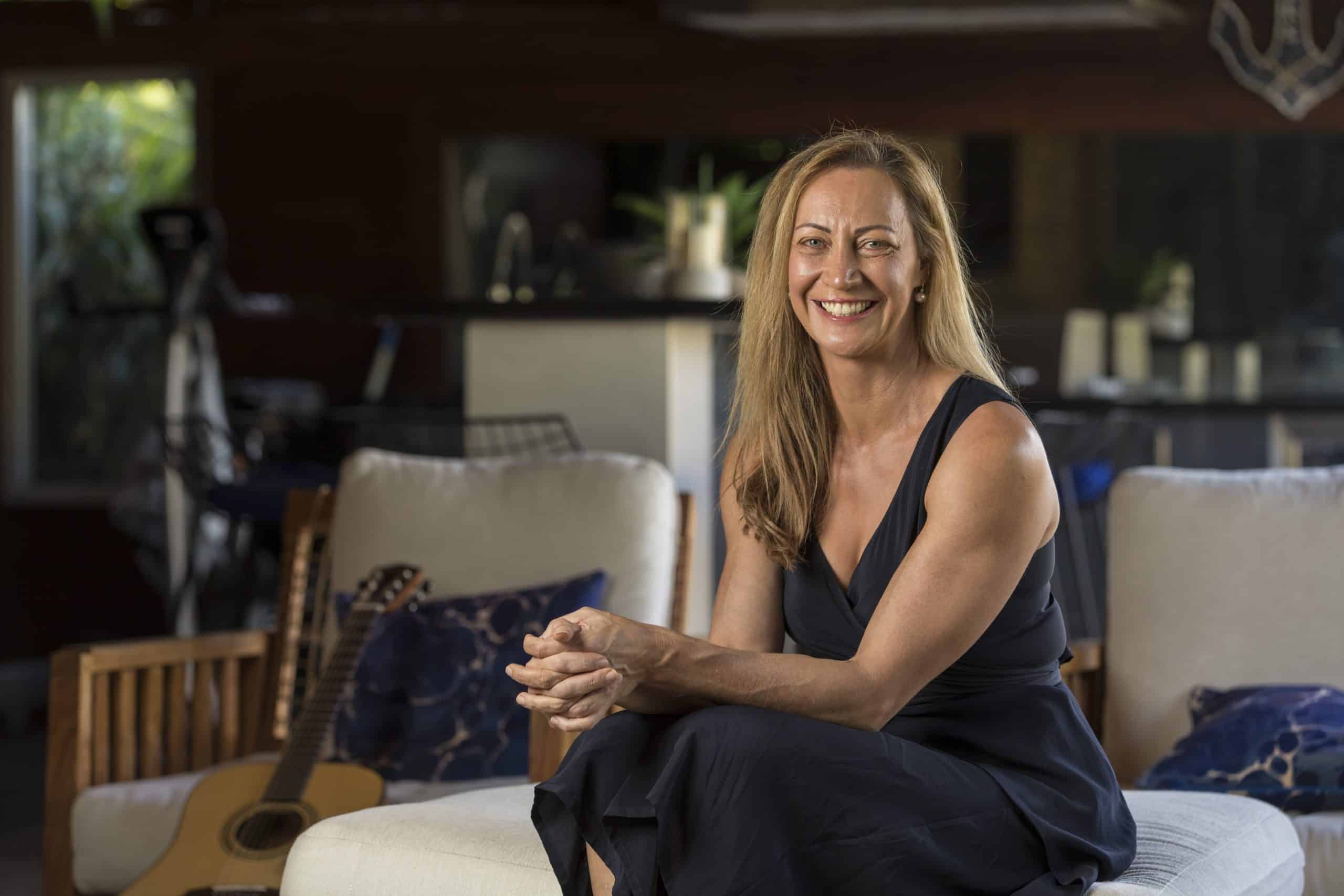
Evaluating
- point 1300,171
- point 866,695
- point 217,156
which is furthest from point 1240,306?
point 866,695

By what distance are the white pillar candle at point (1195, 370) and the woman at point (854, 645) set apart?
19.9 feet

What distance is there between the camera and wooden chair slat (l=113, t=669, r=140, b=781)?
10.2 ft

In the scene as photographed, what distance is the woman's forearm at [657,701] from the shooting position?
1.96 m

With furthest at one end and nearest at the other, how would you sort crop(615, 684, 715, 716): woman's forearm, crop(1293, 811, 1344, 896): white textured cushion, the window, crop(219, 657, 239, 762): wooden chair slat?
1. the window
2. crop(219, 657, 239, 762): wooden chair slat
3. crop(1293, 811, 1344, 896): white textured cushion
4. crop(615, 684, 715, 716): woman's forearm

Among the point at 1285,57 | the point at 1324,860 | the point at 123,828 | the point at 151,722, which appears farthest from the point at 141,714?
the point at 1285,57

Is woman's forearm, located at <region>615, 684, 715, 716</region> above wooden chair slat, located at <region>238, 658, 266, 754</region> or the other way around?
above

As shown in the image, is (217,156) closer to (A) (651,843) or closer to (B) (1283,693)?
(B) (1283,693)

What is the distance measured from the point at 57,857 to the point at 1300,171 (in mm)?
6737

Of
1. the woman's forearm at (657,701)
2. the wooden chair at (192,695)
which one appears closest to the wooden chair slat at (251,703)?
the wooden chair at (192,695)

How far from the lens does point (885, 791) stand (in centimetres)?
188

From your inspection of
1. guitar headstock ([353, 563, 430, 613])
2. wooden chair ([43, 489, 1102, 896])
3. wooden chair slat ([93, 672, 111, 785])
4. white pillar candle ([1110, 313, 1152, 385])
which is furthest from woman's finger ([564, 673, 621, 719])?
white pillar candle ([1110, 313, 1152, 385])

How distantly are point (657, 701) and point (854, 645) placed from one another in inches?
12.0

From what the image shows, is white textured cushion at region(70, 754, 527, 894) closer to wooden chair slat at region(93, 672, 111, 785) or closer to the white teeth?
wooden chair slat at region(93, 672, 111, 785)

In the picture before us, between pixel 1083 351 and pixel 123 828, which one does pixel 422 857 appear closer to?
pixel 123 828
